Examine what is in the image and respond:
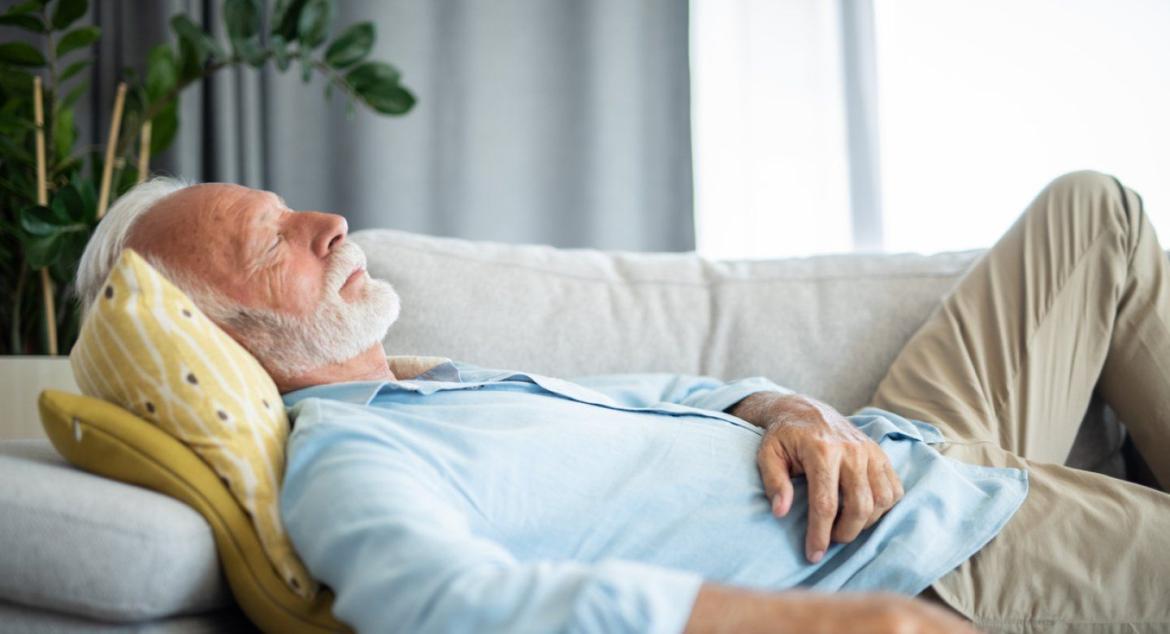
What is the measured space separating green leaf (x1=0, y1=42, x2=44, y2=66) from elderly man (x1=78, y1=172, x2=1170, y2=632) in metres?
1.04

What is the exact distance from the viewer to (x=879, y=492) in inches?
45.0

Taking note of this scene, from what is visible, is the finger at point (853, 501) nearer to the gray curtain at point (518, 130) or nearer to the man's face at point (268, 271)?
the man's face at point (268, 271)

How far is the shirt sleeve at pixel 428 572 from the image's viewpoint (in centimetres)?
67

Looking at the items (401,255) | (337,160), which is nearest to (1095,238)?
(401,255)

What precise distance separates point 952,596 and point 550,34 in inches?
88.4

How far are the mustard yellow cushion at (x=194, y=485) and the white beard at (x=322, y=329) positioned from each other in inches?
11.8

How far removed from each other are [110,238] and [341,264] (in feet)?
1.04

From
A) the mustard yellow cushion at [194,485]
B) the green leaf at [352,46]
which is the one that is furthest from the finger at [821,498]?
the green leaf at [352,46]

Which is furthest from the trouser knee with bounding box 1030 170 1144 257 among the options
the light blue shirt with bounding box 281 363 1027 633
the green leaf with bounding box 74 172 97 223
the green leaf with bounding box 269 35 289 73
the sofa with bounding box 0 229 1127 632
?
the green leaf with bounding box 74 172 97 223

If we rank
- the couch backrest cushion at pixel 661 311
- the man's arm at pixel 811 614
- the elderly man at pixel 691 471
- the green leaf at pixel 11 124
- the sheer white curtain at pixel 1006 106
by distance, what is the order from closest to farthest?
the man's arm at pixel 811 614 < the elderly man at pixel 691 471 < the couch backrest cushion at pixel 661 311 < the green leaf at pixel 11 124 < the sheer white curtain at pixel 1006 106

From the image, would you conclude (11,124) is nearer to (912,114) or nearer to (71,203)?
(71,203)

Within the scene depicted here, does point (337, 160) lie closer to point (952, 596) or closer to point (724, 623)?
point (952, 596)

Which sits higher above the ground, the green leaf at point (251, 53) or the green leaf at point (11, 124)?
the green leaf at point (251, 53)

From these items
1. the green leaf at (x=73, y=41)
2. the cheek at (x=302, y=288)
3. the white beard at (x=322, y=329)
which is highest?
the green leaf at (x=73, y=41)
